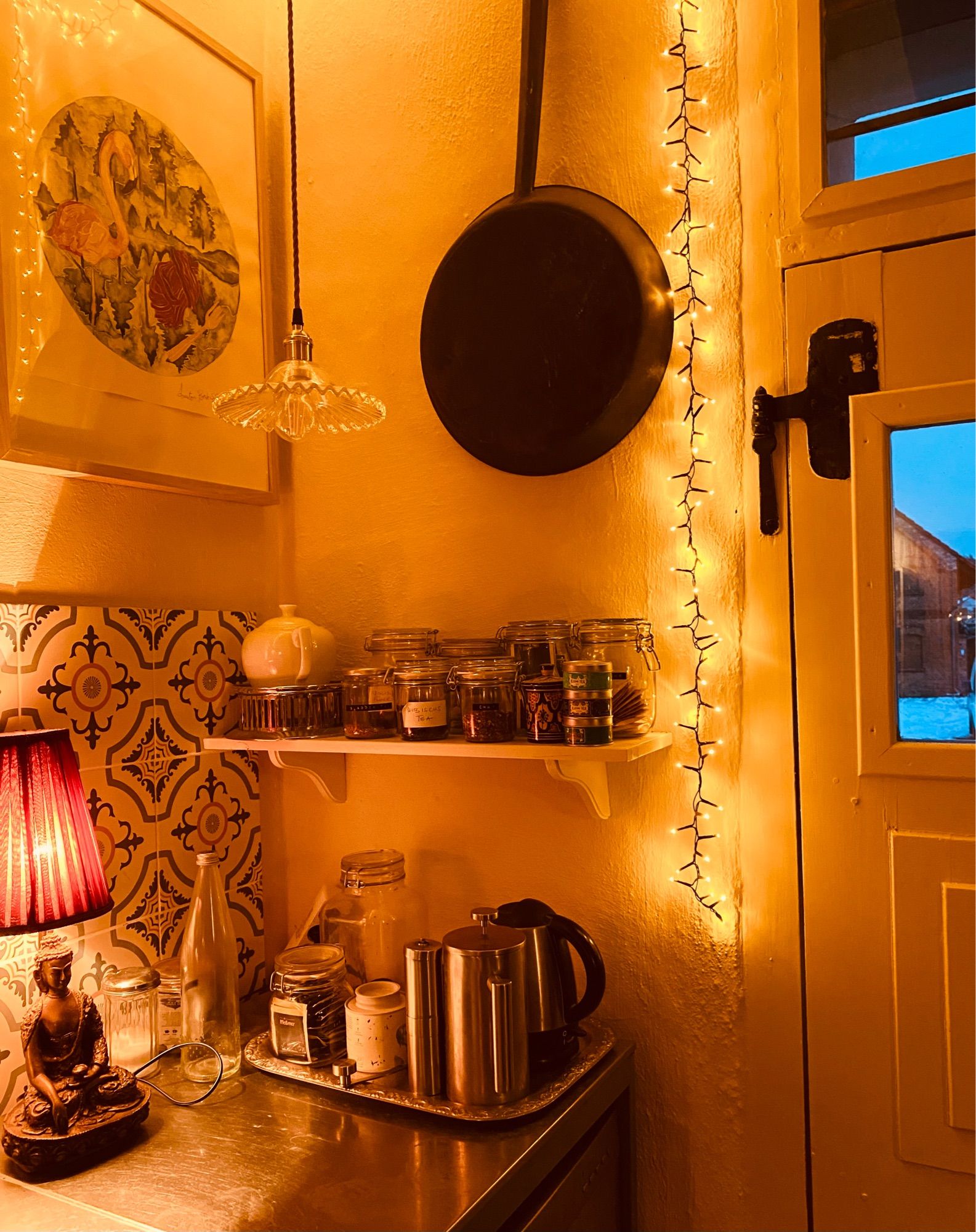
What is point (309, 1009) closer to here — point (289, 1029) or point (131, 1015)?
point (289, 1029)

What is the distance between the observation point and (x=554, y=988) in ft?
4.04

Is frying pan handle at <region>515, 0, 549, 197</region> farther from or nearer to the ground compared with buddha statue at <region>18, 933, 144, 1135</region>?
farther from the ground

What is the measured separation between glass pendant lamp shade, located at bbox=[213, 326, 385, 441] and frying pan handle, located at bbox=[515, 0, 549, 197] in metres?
0.48

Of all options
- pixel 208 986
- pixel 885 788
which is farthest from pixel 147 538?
pixel 885 788

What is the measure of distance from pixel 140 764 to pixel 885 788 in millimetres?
1090

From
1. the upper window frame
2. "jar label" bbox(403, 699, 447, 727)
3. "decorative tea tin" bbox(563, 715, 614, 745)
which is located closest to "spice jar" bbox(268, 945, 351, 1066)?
"jar label" bbox(403, 699, 447, 727)

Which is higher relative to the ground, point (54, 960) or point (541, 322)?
point (541, 322)

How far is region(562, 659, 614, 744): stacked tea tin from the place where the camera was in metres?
1.20

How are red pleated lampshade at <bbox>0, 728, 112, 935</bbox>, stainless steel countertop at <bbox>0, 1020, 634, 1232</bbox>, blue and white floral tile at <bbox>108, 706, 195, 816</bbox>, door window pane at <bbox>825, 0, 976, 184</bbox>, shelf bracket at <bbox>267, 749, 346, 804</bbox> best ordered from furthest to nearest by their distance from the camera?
1. shelf bracket at <bbox>267, 749, 346, 804</bbox>
2. blue and white floral tile at <bbox>108, 706, 195, 816</bbox>
3. door window pane at <bbox>825, 0, 976, 184</bbox>
4. red pleated lampshade at <bbox>0, 728, 112, 935</bbox>
5. stainless steel countertop at <bbox>0, 1020, 634, 1232</bbox>

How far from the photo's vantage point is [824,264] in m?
1.26

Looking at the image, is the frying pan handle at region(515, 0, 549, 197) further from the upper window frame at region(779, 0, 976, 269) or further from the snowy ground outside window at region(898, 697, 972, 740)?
the snowy ground outside window at region(898, 697, 972, 740)

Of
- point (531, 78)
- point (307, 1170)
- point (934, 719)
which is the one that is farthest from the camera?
point (531, 78)

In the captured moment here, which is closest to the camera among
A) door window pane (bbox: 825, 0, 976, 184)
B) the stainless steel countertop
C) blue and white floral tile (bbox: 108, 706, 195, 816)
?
the stainless steel countertop

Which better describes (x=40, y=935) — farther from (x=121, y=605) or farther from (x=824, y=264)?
(x=824, y=264)
